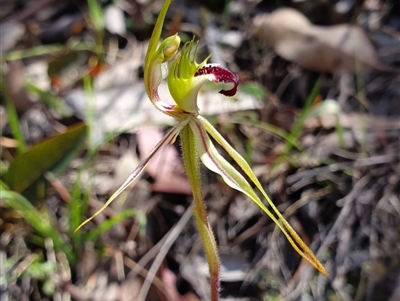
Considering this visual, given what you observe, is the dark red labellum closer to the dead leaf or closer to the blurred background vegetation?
the blurred background vegetation

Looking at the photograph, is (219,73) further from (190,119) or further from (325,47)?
(325,47)

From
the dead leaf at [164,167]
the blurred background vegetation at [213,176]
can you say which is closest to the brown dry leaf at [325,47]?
the blurred background vegetation at [213,176]

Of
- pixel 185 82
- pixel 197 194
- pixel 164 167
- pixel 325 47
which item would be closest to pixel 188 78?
pixel 185 82

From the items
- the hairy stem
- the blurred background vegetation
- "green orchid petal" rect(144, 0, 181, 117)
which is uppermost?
"green orchid petal" rect(144, 0, 181, 117)

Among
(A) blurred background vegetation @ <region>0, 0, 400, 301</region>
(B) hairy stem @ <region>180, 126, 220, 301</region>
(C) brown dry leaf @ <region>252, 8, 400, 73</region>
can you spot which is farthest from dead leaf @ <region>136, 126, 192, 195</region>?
(B) hairy stem @ <region>180, 126, 220, 301</region>

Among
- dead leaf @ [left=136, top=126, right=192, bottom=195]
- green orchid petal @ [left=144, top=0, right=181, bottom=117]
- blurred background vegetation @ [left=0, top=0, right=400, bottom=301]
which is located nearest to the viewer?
green orchid petal @ [left=144, top=0, right=181, bottom=117]

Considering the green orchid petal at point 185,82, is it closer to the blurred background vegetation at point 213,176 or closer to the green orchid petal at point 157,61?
the green orchid petal at point 157,61
